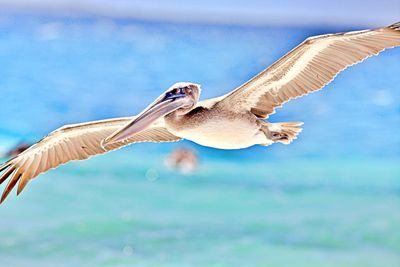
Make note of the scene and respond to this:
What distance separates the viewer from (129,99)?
8.66 feet

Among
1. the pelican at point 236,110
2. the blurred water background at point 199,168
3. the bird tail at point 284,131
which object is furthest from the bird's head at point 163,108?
the blurred water background at point 199,168

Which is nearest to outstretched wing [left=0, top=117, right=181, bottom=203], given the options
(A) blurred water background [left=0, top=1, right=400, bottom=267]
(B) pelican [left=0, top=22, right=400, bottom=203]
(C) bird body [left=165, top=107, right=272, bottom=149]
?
(B) pelican [left=0, top=22, right=400, bottom=203]

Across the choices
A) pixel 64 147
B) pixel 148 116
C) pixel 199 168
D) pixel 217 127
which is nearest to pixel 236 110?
pixel 217 127

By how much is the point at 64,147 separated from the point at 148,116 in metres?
0.34

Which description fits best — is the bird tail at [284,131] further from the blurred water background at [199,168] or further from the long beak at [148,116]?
the blurred water background at [199,168]

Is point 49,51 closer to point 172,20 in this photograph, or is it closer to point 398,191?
point 172,20

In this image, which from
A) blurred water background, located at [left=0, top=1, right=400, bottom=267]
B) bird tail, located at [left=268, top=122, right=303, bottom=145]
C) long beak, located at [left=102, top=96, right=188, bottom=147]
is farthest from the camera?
blurred water background, located at [left=0, top=1, right=400, bottom=267]

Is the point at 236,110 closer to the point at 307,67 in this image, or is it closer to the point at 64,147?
the point at 307,67

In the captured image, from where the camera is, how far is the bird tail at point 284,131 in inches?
45.1

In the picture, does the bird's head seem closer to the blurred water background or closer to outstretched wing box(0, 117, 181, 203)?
outstretched wing box(0, 117, 181, 203)

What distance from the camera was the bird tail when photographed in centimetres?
115

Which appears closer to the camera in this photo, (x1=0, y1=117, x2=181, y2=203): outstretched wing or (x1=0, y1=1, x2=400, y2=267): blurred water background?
(x1=0, y1=117, x2=181, y2=203): outstretched wing

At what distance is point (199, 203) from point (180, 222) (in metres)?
0.12

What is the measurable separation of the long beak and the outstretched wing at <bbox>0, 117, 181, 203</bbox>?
0.62 ft
